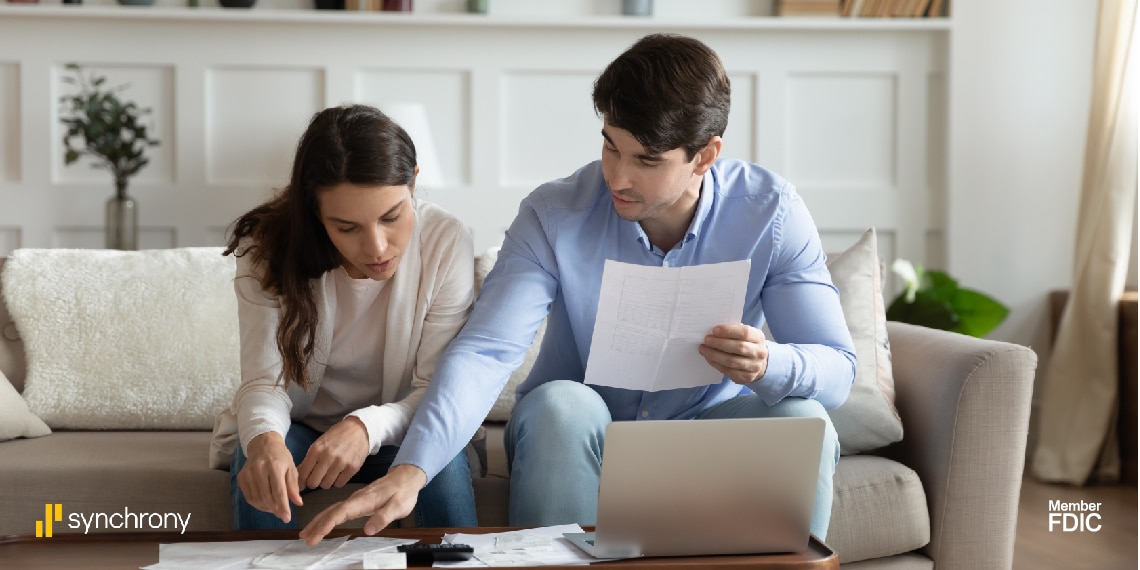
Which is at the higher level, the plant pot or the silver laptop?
the plant pot

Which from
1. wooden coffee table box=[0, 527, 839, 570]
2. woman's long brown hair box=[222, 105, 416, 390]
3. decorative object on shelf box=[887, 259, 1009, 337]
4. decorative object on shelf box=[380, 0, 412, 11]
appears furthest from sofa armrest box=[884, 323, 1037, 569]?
decorative object on shelf box=[380, 0, 412, 11]

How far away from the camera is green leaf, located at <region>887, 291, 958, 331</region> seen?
321 cm

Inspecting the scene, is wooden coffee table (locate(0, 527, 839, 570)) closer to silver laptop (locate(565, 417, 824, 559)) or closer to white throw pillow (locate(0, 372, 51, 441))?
silver laptop (locate(565, 417, 824, 559))

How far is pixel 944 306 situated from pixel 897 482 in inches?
59.1

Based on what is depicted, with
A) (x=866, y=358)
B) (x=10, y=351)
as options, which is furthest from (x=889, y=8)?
(x=10, y=351)

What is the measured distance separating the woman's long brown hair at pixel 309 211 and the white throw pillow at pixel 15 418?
26.3 inches

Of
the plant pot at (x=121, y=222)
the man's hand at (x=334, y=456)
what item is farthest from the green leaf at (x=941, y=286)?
the plant pot at (x=121, y=222)

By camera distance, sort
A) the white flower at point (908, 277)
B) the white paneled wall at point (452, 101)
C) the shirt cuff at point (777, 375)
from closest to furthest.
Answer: the shirt cuff at point (777, 375) → the white flower at point (908, 277) → the white paneled wall at point (452, 101)

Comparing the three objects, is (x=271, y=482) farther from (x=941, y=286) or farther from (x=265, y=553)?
(x=941, y=286)

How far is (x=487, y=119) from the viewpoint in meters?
3.54

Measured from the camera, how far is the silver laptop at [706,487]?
109cm

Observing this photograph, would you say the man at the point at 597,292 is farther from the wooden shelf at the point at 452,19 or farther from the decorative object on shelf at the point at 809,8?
the decorative object on shelf at the point at 809,8

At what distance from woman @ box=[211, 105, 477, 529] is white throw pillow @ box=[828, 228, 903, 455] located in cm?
68

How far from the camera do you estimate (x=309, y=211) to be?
63.3 inches
